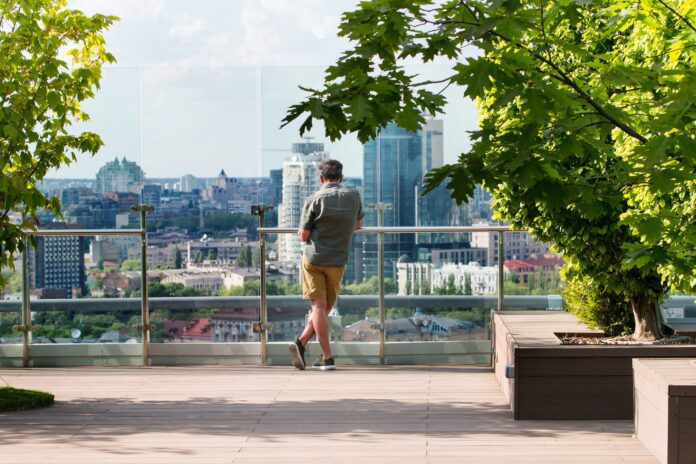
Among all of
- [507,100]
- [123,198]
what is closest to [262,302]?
[123,198]

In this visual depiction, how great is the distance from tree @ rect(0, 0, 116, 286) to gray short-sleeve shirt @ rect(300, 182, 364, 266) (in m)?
1.70

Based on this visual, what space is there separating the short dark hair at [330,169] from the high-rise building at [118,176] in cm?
183

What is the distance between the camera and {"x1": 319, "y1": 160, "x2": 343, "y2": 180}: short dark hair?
318 inches

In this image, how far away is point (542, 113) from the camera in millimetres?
3289

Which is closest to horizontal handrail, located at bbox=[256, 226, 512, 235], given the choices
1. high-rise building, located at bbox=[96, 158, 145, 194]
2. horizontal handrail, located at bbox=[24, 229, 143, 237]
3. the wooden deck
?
the wooden deck

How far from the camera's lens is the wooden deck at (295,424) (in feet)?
17.4

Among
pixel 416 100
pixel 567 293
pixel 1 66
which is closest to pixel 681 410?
pixel 416 100

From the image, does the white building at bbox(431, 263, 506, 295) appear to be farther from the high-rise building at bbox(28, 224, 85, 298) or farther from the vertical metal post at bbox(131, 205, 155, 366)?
the high-rise building at bbox(28, 224, 85, 298)

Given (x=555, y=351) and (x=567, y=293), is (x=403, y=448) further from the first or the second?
(x=567, y=293)

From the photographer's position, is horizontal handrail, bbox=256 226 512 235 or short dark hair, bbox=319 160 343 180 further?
horizontal handrail, bbox=256 226 512 235

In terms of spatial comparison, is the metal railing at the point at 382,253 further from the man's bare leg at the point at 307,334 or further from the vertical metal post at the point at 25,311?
the vertical metal post at the point at 25,311

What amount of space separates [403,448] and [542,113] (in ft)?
8.37

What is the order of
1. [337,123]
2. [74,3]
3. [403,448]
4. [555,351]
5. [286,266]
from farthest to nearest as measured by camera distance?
[286,266] < [74,3] < [555,351] < [403,448] < [337,123]

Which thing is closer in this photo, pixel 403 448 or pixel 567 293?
pixel 403 448
